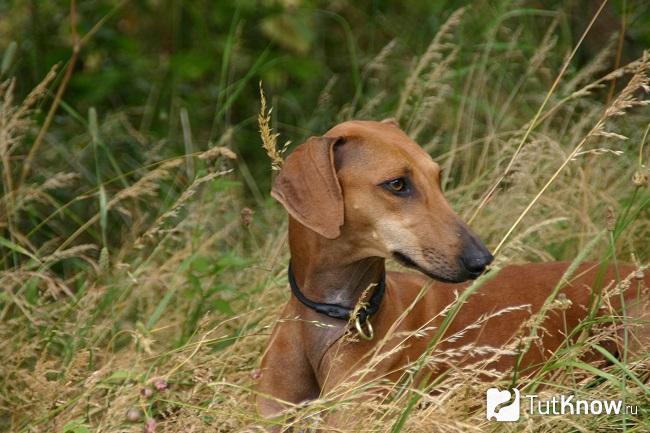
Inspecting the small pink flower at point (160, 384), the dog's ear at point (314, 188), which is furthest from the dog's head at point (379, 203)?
the small pink flower at point (160, 384)

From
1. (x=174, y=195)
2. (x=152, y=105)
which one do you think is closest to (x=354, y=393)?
(x=174, y=195)

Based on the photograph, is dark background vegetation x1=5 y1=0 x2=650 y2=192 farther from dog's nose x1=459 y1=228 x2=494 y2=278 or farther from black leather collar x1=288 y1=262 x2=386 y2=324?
dog's nose x1=459 y1=228 x2=494 y2=278

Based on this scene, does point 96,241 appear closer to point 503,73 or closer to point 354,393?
point 503,73

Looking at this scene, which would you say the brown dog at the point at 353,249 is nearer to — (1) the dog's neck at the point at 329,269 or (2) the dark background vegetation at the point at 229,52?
(1) the dog's neck at the point at 329,269

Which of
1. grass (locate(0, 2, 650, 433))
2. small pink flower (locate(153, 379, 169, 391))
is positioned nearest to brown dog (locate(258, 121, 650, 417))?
grass (locate(0, 2, 650, 433))

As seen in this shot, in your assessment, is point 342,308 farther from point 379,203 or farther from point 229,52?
point 229,52

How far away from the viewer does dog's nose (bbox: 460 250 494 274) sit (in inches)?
122

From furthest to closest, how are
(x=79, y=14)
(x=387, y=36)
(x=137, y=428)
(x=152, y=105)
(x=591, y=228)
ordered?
(x=387, y=36) → (x=152, y=105) → (x=79, y=14) → (x=591, y=228) → (x=137, y=428)

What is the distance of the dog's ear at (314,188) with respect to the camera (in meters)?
3.22

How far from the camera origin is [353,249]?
334 cm

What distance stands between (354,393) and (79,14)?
2.91 m

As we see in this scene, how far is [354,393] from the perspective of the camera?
3.26m

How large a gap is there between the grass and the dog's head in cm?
13

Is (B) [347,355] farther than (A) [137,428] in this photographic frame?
Yes
